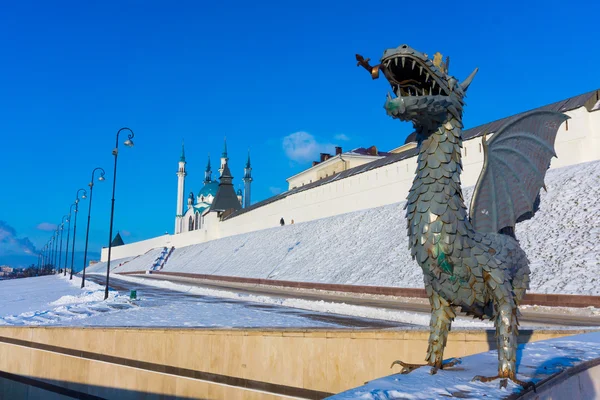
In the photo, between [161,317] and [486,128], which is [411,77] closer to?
[161,317]

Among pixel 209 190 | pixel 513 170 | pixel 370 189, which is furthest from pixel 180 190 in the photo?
pixel 513 170

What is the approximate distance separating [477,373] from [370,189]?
33506 mm

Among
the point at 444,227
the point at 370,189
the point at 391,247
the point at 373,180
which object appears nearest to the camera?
the point at 444,227

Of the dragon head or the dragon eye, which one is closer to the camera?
the dragon head

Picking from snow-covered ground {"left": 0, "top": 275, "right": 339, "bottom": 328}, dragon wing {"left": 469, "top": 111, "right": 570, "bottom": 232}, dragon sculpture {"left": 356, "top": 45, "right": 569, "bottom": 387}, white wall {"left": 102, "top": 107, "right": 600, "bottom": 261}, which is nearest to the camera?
dragon sculpture {"left": 356, "top": 45, "right": 569, "bottom": 387}

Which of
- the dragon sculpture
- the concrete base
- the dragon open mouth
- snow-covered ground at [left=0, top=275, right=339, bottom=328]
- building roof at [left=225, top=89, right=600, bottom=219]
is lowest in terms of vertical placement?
the concrete base

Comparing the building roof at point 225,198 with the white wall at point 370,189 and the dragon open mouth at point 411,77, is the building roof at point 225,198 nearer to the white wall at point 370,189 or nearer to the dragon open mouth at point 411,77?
the white wall at point 370,189

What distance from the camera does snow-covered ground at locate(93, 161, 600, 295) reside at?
55.7 feet

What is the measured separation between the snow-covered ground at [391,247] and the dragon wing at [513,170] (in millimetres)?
10042

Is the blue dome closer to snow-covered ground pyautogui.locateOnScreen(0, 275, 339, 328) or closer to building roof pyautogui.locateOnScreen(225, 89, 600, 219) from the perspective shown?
building roof pyautogui.locateOnScreen(225, 89, 600, 219)

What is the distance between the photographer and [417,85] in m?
4.57

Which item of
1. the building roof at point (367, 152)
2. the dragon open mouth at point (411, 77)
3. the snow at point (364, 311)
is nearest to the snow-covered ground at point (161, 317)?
the snow at point (364, 311)

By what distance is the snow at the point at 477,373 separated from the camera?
346cm

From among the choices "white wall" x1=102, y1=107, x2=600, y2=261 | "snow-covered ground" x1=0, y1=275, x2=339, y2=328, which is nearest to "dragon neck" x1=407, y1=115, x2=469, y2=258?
"snow-covered ground" x1=0, y1=275, x2=339, y2=328
